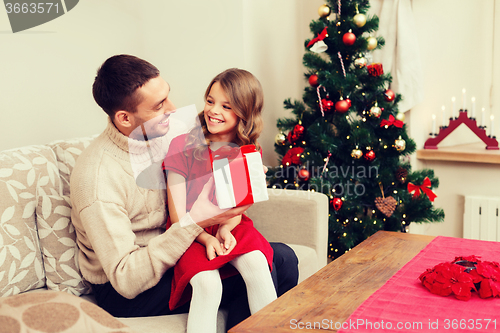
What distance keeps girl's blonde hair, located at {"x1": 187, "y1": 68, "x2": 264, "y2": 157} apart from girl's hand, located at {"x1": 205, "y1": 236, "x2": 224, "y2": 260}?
30cm

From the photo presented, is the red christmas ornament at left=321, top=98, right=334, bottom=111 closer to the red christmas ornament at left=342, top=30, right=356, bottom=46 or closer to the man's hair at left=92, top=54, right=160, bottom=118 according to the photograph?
the red christmas ornament at left=342, top=30, right=356, bottom=46

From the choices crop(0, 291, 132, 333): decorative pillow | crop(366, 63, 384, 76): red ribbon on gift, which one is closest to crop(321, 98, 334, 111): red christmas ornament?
crop(366, 63, 384, 76): red ribbon on gift

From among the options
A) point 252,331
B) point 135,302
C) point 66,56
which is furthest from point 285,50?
point 252,331

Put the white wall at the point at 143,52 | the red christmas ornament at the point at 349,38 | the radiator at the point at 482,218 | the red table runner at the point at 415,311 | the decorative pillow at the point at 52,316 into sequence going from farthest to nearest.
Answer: the radiator at the point at 482,218 → the red christmas ornament at the point at 349,38 → the white wall at the point at 143,52 → the red table runner at the point at 415,311 → the decorative pillow at the point at 52,316

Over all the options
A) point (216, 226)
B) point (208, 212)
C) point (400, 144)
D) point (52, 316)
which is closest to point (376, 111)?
point (400, 144)

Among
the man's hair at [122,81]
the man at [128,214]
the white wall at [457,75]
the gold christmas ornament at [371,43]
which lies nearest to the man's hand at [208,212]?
the man at [128,214]

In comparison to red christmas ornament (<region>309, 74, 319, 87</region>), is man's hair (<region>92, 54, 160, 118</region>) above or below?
above

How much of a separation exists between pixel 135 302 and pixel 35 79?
107 centimetres

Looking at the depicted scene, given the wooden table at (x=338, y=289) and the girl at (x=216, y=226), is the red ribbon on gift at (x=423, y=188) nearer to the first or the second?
the wooden table at (x=338, y=289)

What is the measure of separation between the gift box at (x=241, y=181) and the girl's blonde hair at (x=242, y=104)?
0.27 metres

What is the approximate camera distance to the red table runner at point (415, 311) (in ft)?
2.82

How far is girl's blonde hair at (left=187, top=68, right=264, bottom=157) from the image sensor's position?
1.43m

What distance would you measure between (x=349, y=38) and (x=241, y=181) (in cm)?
137

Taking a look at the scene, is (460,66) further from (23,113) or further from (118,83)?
(23,113)
